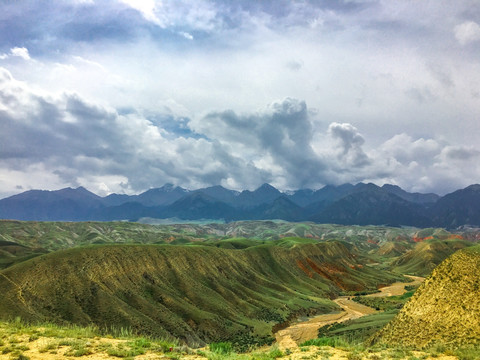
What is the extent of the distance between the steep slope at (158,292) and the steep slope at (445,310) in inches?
1841

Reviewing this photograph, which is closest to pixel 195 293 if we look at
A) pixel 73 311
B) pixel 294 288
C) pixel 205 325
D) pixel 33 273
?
pixel 205 325

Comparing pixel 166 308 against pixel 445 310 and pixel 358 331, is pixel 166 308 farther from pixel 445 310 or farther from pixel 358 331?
pixel 445 310

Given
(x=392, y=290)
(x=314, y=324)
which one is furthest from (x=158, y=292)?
(x=392, y=290)

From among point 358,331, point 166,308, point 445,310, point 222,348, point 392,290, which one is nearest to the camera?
point 222,348

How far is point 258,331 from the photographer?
78.0 metres

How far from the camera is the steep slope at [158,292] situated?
62156 millimetres

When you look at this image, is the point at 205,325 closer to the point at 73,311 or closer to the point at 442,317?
the point at 73,311

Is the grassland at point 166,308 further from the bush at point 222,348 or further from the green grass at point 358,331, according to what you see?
the green grass at point 358,331

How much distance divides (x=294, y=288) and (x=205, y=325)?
6562 cm

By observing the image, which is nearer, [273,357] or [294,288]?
[273,357]

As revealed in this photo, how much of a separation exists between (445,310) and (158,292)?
214 feet

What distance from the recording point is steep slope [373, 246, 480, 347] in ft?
97.1

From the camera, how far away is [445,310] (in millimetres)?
32938

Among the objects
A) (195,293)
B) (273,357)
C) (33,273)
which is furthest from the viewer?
(195,293)
